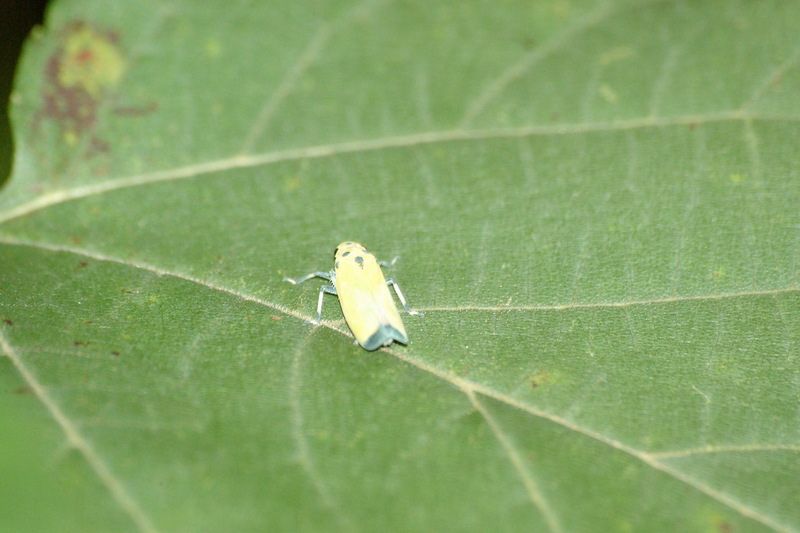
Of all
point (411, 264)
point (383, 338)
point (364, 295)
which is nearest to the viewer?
point (383, 338)

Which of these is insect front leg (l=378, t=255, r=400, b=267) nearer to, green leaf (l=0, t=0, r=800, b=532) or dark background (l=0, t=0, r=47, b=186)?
green leaf (l=0, t=0, r=800, b=532)

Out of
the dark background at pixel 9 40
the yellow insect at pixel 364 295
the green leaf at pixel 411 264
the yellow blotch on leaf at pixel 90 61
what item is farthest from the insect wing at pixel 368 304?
the dark background at pixel 9 40

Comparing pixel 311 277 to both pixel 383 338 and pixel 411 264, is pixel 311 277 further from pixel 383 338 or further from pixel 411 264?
pixel 383 338

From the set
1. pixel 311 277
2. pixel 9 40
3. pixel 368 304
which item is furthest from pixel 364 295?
pixel 9 40

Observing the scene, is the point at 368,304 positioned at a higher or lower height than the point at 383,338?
higher

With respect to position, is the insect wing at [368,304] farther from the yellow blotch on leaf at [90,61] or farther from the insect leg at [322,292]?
the yellow blotch on leaf at [90,61]

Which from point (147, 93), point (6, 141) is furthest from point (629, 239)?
point (6, 141)

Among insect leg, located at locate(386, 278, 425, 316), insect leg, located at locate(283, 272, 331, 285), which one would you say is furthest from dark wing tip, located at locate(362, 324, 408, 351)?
insect leg, located at locate(283, 272, 331, 285)
